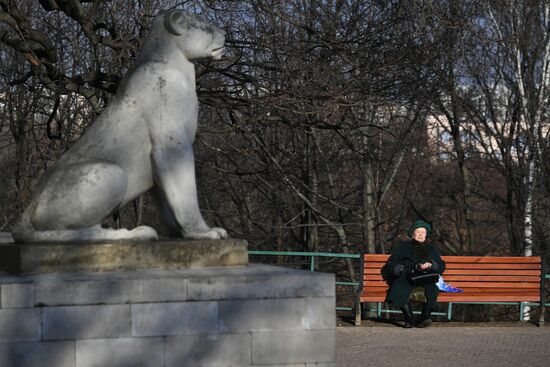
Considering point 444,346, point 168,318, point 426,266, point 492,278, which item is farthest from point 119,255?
point 492,278

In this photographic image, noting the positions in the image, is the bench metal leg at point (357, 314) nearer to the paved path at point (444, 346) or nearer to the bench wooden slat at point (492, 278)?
the paved path at point (444, 346)

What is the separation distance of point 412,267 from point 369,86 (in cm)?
289

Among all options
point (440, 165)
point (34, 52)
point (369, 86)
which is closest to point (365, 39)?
point (369, 86)

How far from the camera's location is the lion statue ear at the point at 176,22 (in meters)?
6.59

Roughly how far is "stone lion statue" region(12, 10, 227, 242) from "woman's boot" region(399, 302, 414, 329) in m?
5.81

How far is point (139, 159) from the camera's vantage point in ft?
21.3

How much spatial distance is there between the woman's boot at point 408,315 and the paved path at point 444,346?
0.47ft

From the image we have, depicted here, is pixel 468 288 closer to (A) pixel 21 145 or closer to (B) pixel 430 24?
(B) pixel 430 24

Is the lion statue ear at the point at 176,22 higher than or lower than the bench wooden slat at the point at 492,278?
higher

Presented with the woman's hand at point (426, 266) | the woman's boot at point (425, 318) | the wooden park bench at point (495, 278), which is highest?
the woman's hand at point (426, 266)

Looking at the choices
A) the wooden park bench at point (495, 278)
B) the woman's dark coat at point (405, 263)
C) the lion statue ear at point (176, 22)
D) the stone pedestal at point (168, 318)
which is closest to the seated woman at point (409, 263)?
the woman's dark coat at point (405, 263)

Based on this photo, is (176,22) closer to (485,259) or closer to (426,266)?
(426,266)

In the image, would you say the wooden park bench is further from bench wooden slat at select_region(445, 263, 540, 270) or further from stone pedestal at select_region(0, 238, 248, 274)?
stone pedestal at select_region(0, 238, 248, 274)

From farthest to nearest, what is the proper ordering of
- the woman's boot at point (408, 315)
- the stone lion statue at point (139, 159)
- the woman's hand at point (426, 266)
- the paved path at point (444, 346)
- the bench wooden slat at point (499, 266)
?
1. the bench wooden slat at point (499, 266)
2. the woman's boot at point (408, 315)
3. the woman's hand at point (426, 266)
4. the paved path at point (444, 346)
5. the stone lion statue at point (139, 159)
